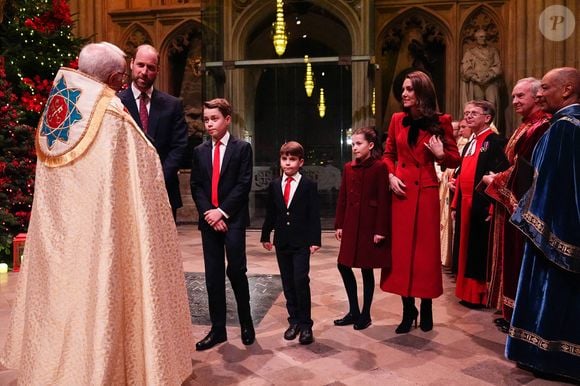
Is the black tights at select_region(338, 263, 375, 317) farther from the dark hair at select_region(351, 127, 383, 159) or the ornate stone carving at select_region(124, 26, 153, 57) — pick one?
the ornate stone carving at select_region(124, 26, 153, 57)

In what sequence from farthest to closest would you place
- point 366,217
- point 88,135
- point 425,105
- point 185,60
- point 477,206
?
point 185,60
point 477,206
point 366,217
point 425,105
point 88,135

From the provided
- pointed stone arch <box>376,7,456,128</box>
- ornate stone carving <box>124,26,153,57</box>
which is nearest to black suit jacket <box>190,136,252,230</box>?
pointed stone arch <box>376,7,456,128</box>

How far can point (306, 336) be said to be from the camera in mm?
3654

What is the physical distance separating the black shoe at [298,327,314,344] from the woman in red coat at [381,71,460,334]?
2.06 feet

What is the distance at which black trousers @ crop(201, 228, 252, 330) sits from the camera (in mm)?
3533

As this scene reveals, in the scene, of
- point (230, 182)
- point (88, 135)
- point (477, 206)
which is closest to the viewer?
point (88, 135)

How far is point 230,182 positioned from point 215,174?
0.12 meters

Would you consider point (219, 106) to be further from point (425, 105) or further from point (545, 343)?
point (545, 343)

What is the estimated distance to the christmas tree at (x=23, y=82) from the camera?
6531 mm

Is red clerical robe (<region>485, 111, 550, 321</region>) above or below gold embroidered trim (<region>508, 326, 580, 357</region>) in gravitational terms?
above

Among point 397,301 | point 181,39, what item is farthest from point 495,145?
point 181,39

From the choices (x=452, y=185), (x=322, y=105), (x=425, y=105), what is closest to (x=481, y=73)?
(x=322, y=105)

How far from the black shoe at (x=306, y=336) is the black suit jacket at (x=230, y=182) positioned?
82 centimetres

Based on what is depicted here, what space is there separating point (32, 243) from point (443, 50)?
36.0 ft
